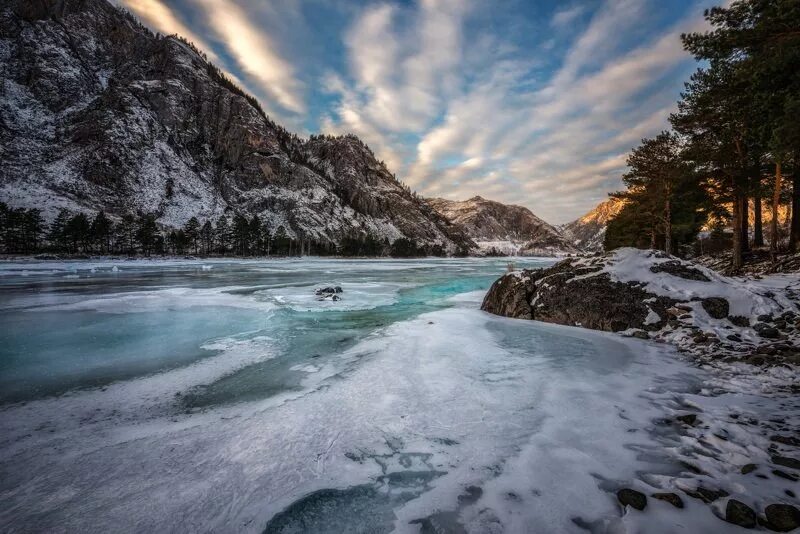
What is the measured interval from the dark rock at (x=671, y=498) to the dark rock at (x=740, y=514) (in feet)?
0.89

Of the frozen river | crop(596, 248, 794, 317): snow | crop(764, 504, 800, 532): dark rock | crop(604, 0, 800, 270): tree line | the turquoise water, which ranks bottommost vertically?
the turquoise water

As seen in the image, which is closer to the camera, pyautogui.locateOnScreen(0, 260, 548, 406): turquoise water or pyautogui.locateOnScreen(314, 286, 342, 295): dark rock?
pyautogui.locateOnScreen(0, 260, 548, 406): turquoise water

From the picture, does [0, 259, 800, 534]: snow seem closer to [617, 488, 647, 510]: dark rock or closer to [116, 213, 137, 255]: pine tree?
[617, 488, 647, 510]: dark rock

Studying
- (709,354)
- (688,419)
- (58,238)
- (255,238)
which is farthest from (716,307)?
(255,238)

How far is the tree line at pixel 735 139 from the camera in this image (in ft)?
24.7

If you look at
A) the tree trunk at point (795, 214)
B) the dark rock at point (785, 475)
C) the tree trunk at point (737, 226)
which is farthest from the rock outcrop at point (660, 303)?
the tree trunk at point (795, 214)

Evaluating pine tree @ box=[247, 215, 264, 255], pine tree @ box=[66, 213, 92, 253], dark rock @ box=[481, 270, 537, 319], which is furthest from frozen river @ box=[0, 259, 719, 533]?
pine tree @ box=[247, 215, 264, 255]

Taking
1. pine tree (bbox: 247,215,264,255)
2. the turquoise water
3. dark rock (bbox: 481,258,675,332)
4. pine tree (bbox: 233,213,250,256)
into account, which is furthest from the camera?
pine tree (bbox: 247,215,264,255)

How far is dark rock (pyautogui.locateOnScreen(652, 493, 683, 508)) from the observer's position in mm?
2586

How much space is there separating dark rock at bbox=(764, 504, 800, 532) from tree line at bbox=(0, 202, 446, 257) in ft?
311

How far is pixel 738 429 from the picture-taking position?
12.0 feet

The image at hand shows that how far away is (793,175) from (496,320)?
2048cm

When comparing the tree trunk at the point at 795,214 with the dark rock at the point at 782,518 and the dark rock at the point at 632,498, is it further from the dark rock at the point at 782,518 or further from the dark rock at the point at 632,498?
the dark rock at the point at 632,498

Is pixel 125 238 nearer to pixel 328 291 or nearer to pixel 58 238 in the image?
pixel 58 238
